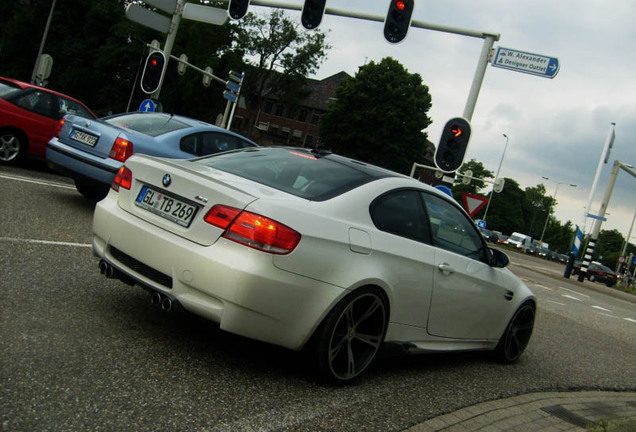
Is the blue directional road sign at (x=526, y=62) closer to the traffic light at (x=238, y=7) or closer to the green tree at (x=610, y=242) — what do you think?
the traffic light at (x=238, y=7)

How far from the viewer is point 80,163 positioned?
8.54m

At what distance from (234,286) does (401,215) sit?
5.00 ft

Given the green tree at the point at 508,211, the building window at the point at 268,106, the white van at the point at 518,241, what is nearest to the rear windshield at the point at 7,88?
the building window at the point at 268,106

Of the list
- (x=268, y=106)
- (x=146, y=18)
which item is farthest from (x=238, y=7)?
(x=268, y=106)

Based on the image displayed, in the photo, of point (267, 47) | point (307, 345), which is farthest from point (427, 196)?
point (267, 47)

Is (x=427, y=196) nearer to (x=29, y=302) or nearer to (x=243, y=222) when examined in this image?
(x=243, y=222)

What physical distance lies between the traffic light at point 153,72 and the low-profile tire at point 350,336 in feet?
46.5

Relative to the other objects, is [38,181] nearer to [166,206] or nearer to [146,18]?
[146,18]

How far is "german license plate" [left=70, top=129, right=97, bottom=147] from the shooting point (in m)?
8.57

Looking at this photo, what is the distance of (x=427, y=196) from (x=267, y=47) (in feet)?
199

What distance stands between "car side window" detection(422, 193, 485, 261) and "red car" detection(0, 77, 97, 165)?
7.48m

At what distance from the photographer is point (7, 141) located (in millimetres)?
10859

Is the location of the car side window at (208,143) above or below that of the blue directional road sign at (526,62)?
below

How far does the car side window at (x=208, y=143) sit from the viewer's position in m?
9.03
